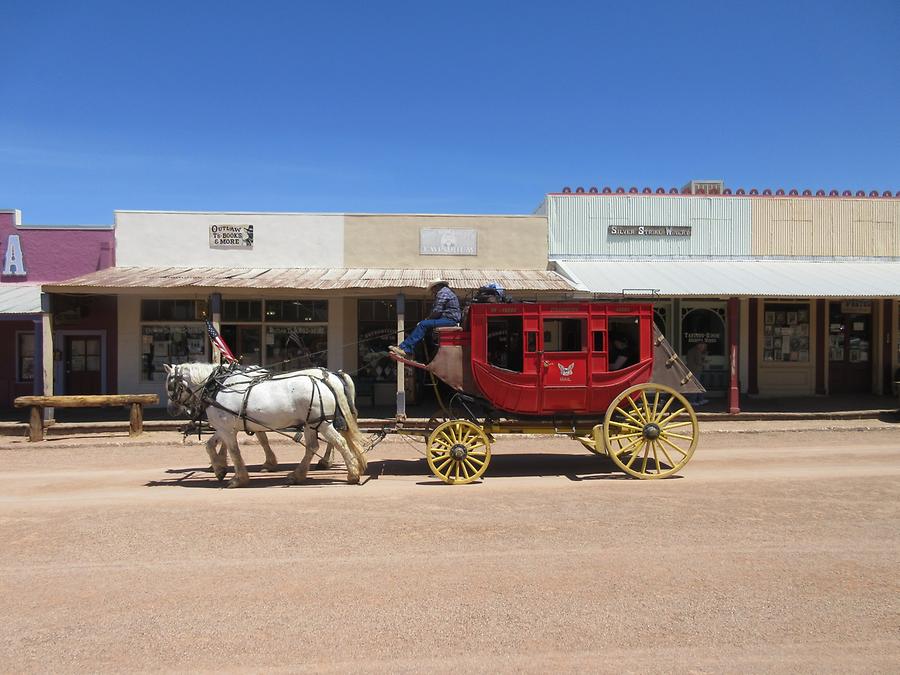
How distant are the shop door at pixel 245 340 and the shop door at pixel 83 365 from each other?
10.6ft

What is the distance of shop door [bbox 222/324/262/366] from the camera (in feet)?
49.6

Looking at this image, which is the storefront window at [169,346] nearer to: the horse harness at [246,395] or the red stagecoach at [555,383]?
the horse harness at [246,395]

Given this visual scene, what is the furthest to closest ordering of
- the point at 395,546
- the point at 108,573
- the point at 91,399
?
the point at 91,399 → the point at 395,546 → the point at 108,573

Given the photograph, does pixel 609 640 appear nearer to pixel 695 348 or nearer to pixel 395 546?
pixel 395 546

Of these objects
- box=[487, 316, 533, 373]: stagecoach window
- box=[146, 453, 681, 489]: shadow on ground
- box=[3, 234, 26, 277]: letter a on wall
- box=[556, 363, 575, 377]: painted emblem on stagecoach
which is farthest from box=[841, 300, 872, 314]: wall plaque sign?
box=[3, 234, 26, 277]: letter a on wall

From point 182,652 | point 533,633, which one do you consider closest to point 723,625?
point 533,633

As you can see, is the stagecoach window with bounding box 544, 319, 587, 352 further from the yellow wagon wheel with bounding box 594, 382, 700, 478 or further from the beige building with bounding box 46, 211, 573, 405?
the beige building with bounding box 46, 211, 573, 405

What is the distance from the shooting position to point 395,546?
206 inches

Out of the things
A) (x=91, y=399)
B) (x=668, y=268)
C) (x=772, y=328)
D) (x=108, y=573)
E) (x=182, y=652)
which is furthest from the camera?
(x=772, y=328)

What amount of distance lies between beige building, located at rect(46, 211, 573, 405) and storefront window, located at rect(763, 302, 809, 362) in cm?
588

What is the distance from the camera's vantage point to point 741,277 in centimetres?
1369

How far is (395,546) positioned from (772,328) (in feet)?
44.2

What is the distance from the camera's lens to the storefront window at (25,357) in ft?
51.0

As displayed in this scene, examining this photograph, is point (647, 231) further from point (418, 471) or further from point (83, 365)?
point (83, 365)
